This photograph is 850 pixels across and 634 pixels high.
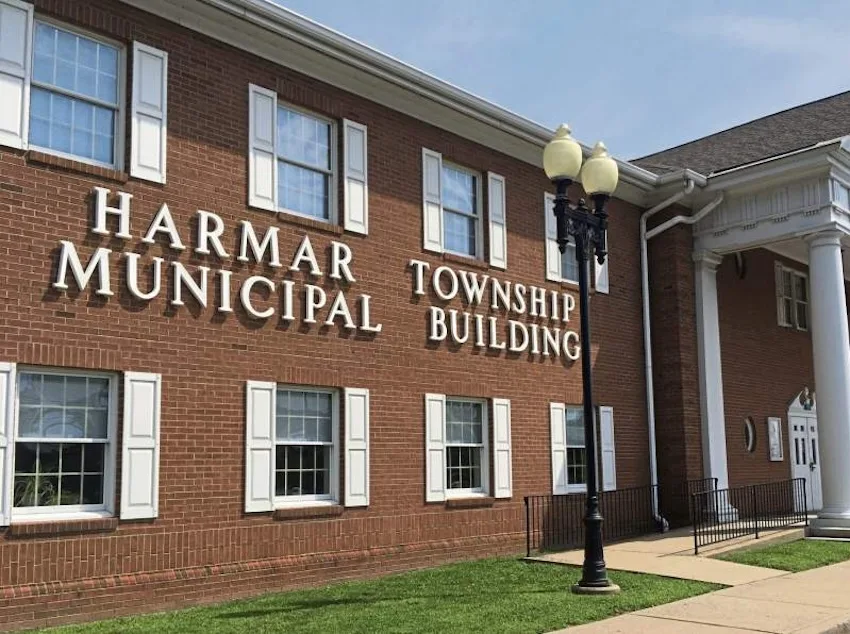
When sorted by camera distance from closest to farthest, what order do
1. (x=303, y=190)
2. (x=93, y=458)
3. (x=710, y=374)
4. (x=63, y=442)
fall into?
1. (x=63, y=442)
2. (x=93, y=458)
3. (x=303, y=190)
4. (x=710, y=374)

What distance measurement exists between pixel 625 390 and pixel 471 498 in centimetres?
488

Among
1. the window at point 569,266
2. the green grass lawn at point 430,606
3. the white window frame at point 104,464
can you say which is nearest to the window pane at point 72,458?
the white window frame at point 104,464

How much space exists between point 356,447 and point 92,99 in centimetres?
542

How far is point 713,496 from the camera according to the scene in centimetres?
1786

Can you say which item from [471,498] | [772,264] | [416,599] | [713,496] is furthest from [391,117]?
[772,264]

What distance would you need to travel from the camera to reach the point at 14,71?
31.7ft

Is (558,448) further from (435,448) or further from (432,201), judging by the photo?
(432,201)


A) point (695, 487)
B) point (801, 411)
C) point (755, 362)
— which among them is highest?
point (755, 362)

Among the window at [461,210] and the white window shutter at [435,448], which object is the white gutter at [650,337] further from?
the white window shutter at [435,448]

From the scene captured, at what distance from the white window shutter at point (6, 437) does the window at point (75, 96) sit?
249 cm

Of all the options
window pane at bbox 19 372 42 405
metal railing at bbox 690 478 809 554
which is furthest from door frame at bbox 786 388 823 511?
window pane at bbox 19 372 42 405

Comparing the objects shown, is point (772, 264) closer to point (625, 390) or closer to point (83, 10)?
point (625, 390)

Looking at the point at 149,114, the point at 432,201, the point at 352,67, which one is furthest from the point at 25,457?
the point at 432,201

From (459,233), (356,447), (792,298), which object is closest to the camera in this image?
(356,447)
